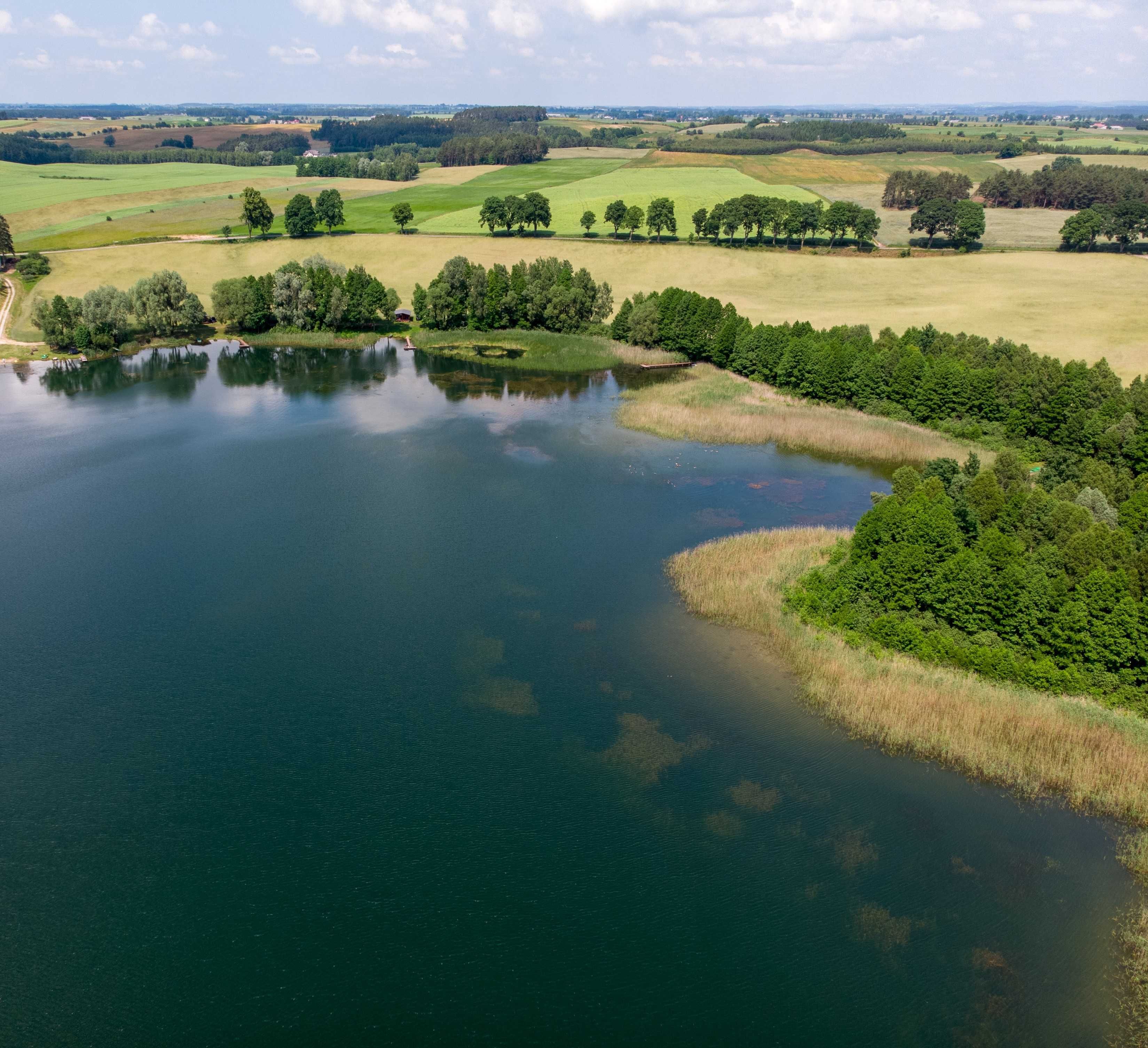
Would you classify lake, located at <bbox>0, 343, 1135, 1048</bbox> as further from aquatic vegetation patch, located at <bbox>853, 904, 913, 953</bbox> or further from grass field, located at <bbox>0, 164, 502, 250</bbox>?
grass field, located at <bbox>0, 164, 502, 250</bbox>

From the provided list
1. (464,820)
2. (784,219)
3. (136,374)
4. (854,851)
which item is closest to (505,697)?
(464,820)

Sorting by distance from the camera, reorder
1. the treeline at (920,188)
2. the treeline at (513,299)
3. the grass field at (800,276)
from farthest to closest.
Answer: the treeline at (920,188)
the treeline at (513,299)
the grass field at (800,276)

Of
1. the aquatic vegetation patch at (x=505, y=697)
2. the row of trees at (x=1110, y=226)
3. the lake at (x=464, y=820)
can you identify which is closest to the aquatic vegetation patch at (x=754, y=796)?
the lake at (x=464, y=820)

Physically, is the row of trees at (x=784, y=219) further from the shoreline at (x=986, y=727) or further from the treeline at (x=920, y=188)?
the shoreline at (x=986, y=727)

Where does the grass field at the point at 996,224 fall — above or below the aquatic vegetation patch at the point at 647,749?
above

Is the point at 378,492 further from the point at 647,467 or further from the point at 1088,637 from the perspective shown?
the point at 1088,637

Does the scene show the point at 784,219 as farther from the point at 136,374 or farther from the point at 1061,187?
the point at 136,374
